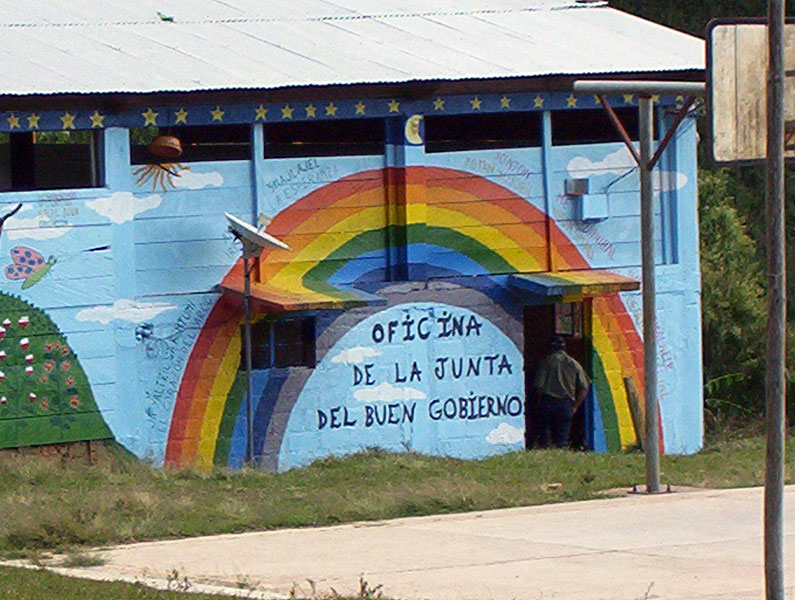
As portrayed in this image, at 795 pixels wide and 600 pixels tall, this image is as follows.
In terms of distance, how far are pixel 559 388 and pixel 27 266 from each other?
644 centimetres

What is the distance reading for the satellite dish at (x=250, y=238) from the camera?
54.9 feet

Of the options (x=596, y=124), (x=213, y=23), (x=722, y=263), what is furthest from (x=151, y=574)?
(x=722, y=263)

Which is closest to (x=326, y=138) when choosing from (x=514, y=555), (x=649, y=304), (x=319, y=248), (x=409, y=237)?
(x=409, y=237)

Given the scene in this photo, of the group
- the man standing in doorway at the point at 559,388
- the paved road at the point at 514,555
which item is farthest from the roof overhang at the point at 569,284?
the paved road at the point at 514,555

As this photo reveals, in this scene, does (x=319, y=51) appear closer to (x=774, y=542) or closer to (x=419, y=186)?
(x=419, y=186)

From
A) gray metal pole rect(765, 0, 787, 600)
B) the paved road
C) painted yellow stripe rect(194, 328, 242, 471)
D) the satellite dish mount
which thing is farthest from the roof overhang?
gray metal pole rect(765, 0, 787, 600)

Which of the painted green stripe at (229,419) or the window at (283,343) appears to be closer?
the painted green stripe at (229,419)

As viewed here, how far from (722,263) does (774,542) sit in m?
20.3

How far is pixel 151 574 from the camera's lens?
33.7ft

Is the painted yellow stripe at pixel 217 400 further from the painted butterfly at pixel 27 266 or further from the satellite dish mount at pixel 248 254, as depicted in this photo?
the painted butterfly at pixel 27 266

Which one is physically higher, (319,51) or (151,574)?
(319,51)

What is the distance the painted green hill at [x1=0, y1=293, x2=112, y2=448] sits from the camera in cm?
1617

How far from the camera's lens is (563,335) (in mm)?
20688

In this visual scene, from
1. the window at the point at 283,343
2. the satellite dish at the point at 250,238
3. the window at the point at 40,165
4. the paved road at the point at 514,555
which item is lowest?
the paved road at the point at 514,555
